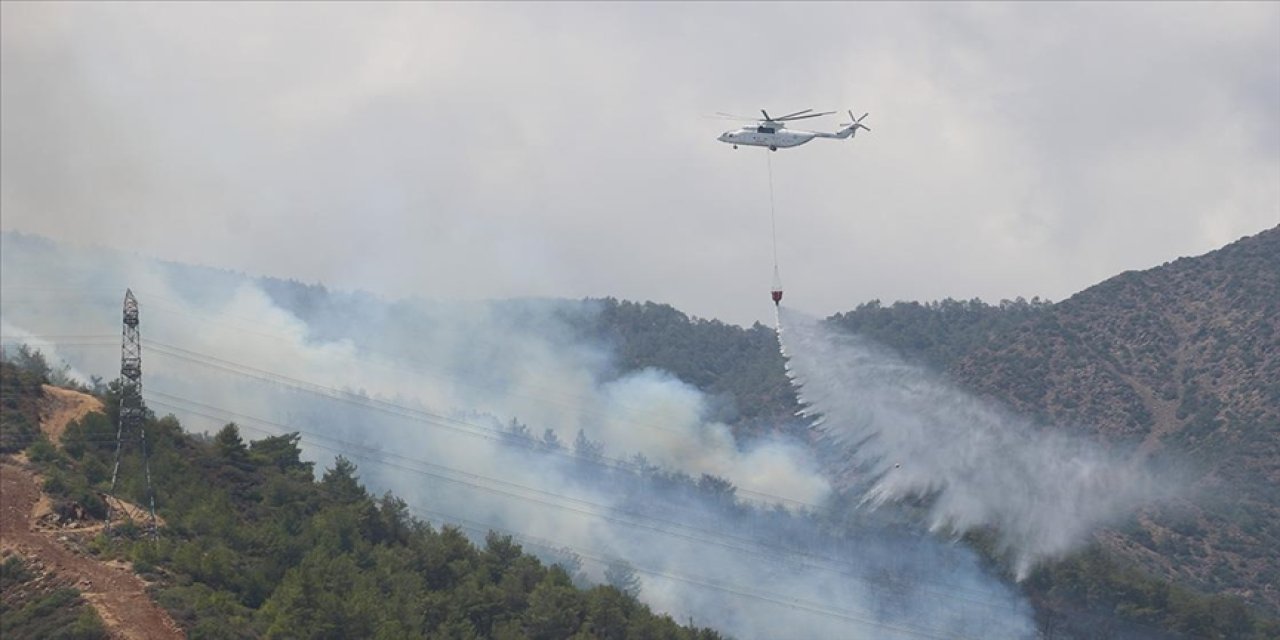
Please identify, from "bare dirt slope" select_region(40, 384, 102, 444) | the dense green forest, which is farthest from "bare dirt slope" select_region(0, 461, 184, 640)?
"bare dirt slope" select_region(40, 384, 102, 444)

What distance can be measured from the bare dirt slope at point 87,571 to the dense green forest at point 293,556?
145 cm

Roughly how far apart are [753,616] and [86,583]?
81.2m

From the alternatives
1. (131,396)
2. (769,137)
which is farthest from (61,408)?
(769,137)

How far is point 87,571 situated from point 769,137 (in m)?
64.7

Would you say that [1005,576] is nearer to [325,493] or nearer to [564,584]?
[564,584]

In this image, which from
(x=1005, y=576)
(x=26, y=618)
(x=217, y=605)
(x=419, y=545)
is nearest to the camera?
(x=26, y=618)

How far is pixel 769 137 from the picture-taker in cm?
15312

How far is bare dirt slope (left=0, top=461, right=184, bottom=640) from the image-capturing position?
123 meters

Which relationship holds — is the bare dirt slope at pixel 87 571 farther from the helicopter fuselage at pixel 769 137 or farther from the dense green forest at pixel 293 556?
the helicopter fuselage at pixel 769 137

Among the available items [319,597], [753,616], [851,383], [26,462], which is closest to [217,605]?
[319,597]

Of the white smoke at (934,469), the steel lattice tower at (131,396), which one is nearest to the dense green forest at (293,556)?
the steel lattice tower at (131,396)

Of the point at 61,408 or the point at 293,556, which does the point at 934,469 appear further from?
the point at 61,408

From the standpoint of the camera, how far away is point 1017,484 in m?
197

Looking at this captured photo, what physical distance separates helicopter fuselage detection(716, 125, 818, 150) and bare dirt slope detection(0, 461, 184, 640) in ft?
199
